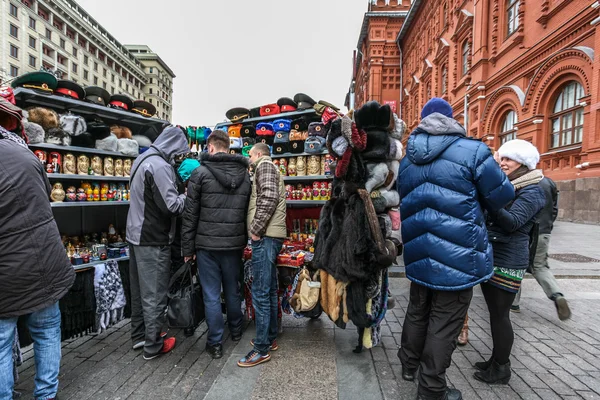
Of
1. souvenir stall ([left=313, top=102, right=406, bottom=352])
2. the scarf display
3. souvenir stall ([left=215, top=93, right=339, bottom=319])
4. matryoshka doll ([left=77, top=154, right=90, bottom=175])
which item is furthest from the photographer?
souvenir stall ([left=215, top=93, right=339, bottom=319])

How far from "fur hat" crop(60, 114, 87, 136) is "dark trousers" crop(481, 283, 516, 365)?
4490 mm

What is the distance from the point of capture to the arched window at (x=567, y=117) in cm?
1027

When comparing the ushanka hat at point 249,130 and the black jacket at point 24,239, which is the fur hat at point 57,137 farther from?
the ushanka hat at point 249,130

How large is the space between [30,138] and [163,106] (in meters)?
83.4

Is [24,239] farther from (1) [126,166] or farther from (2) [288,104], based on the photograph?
(2) [288,104]

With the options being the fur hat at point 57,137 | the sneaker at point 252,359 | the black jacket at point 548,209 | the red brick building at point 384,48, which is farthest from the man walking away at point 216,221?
the red brick building at point 384,48

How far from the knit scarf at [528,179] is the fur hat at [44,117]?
183 inches

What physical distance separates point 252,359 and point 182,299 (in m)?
0.92

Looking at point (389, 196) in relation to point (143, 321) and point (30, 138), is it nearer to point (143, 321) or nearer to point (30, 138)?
point (143, 321)

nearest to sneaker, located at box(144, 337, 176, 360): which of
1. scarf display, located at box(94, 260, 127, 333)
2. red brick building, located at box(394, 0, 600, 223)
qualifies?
scarf display, located at box(94, 260, 127, 333)

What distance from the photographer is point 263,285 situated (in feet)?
9.50

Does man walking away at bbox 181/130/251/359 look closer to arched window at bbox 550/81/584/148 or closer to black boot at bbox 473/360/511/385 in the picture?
black boot at bbox 473/360/511/385

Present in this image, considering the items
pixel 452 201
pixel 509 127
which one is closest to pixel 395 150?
pixel 452 201

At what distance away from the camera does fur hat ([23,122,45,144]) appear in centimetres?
317
